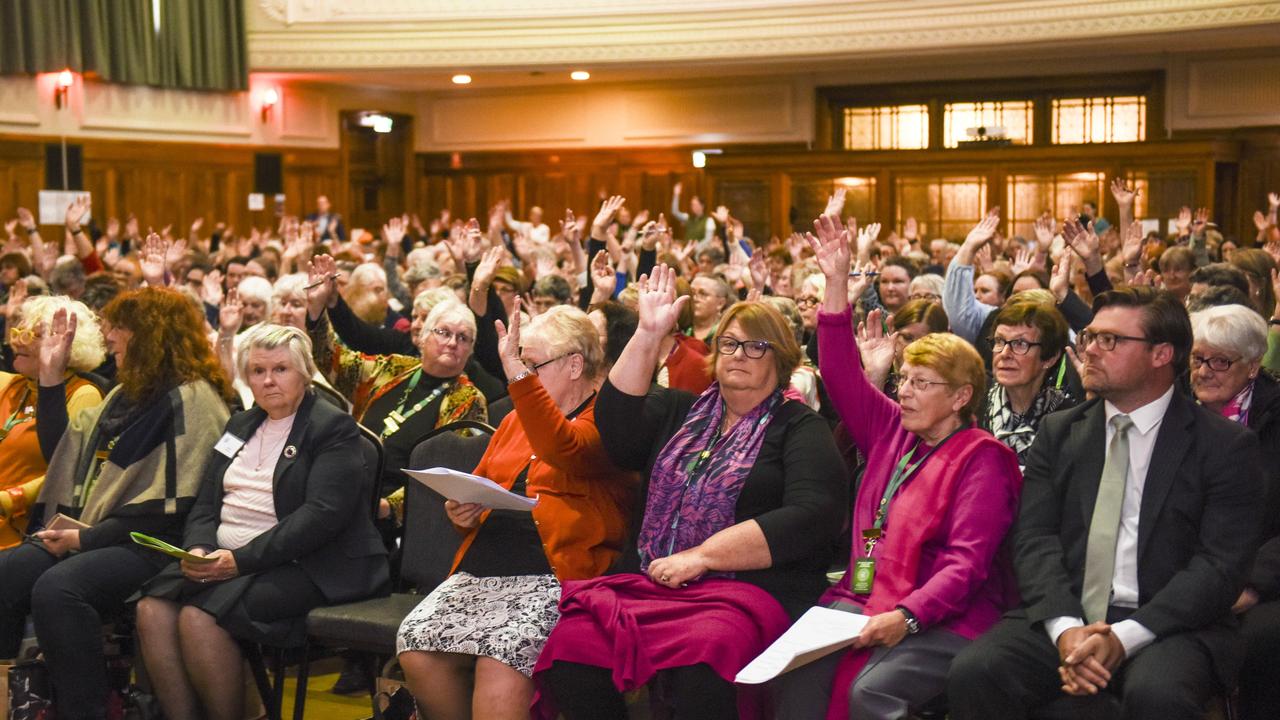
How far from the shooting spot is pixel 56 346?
4.32m

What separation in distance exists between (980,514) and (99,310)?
4.05 meters

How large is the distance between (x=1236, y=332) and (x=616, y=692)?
1.85m

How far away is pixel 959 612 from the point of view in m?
3.11

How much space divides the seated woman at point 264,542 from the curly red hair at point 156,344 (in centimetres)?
26

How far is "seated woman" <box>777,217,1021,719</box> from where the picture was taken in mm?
3047

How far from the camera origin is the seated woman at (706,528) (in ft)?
10.3

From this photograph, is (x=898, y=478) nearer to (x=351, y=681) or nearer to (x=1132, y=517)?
(x=1132, y=517)

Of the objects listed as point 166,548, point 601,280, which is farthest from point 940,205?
point 166,548

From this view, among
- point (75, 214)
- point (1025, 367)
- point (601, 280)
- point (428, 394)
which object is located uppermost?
point (75, 214)

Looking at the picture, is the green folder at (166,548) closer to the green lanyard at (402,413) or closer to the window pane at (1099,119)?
the green lanyard at (402,413)

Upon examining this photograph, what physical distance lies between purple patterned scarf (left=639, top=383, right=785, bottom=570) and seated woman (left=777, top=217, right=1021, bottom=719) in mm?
267

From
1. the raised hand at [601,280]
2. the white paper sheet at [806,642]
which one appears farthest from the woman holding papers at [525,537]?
the raised hand at [601,280]

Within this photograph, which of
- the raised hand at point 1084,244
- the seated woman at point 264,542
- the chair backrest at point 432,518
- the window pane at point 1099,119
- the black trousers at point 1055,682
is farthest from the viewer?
the window pane at point 1099,119

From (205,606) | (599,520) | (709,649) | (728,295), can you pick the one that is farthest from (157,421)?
(728,295)
